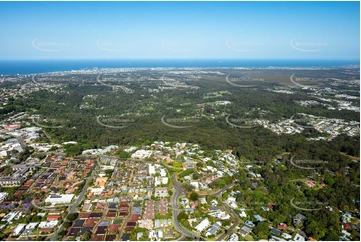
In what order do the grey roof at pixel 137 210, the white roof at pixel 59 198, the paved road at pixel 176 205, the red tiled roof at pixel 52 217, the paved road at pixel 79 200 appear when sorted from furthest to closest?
the white roof at pixel 59 198 → the grey roof at pixel 137 210 → the red tiled roof at pixel 52 217 → the paved road at pixel 176 205 → the paved road at pixel 79 200

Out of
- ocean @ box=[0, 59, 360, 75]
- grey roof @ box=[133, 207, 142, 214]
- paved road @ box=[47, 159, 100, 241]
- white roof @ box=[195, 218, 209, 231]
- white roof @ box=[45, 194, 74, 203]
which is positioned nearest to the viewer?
paved road @ box=[47, 159, 100, 241]

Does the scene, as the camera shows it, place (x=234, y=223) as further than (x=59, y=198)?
No

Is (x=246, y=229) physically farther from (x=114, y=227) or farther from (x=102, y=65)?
(x=102, y=65)

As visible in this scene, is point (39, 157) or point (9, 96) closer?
point (39, 157)

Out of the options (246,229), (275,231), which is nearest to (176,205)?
(246,229)

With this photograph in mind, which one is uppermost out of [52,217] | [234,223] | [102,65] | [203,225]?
[102,65]

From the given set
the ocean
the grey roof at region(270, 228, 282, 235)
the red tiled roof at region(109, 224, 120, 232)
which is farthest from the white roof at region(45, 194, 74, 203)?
the ocean

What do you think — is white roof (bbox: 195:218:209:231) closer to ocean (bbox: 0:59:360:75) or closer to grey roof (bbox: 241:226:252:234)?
grey roof (bbox: 241:226:252:234)

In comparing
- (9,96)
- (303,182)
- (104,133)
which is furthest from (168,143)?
(9,96)

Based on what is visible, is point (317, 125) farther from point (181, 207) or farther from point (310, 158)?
point (181, 207)

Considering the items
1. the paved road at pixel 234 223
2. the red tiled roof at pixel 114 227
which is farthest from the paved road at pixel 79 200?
the paved road at pixel 234 223

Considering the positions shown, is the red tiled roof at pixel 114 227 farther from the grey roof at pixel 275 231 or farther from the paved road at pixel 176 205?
the grey roof at pixel 275 231
